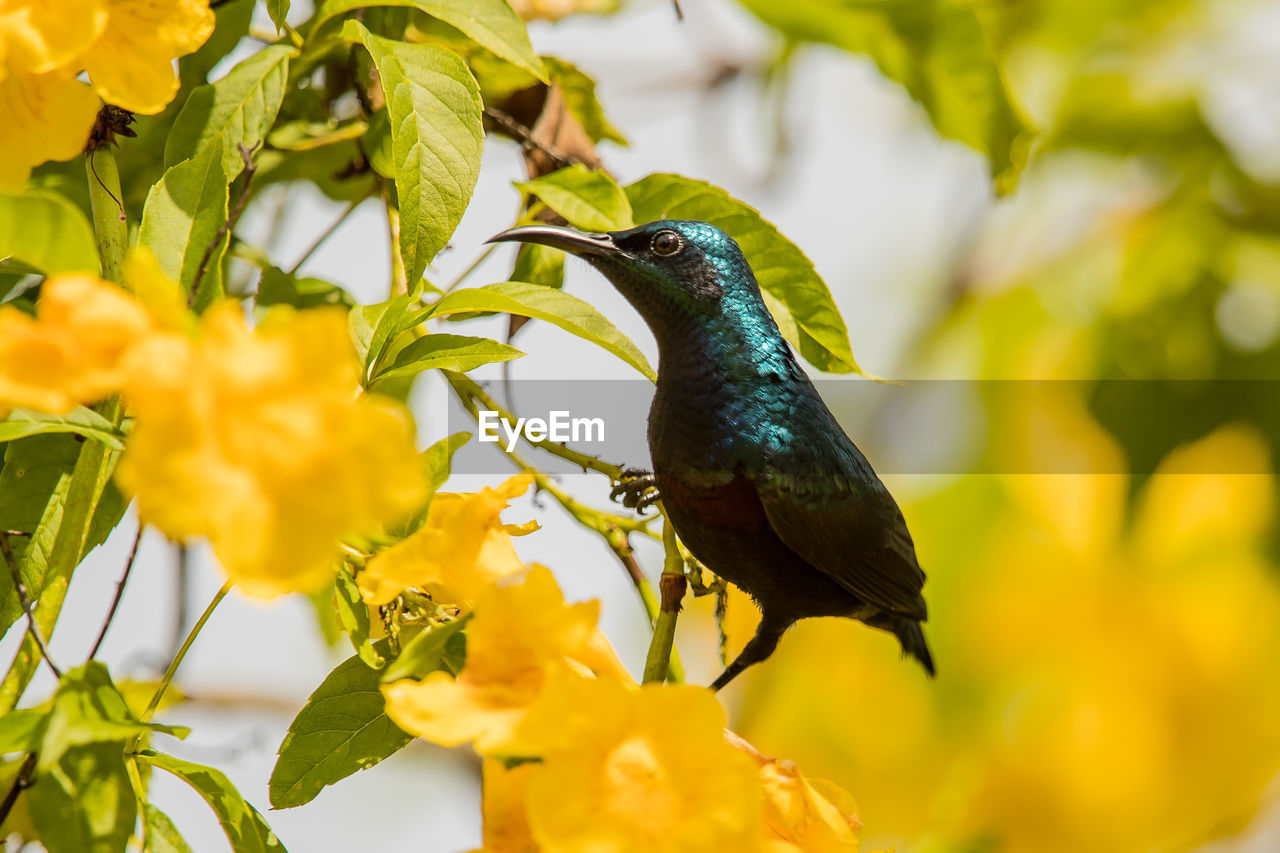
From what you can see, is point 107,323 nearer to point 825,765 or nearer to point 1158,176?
point 825,765

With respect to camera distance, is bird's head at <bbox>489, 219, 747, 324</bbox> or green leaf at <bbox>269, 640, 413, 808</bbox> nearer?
green leaf at <bbox>269, 640, 413, 808</bbox>

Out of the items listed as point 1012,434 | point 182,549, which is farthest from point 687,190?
point 1012,434

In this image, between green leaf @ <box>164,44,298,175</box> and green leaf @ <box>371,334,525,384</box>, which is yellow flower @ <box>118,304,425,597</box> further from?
green leaf @ <box>164,44,298,175</box>

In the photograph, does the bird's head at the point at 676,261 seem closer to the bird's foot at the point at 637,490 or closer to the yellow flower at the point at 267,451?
the bird's foot at the point at 637,490

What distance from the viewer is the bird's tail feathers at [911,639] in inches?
46.9

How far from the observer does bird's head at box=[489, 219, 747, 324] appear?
100 cm

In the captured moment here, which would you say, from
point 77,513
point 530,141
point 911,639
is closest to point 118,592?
point 77,513

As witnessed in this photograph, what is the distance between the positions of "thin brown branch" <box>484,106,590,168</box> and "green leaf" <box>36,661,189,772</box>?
2.09 ft

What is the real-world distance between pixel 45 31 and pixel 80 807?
0.45 meters

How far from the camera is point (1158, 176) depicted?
7.09ft

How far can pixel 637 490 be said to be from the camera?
3.53 ft

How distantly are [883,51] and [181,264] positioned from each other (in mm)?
819

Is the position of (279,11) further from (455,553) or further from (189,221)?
(455,553)

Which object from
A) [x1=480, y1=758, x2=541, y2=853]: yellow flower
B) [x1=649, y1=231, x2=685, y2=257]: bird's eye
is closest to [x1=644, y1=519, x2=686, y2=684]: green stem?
[x1=480, y1=758, x2=541, y2=853]: yellow flower
